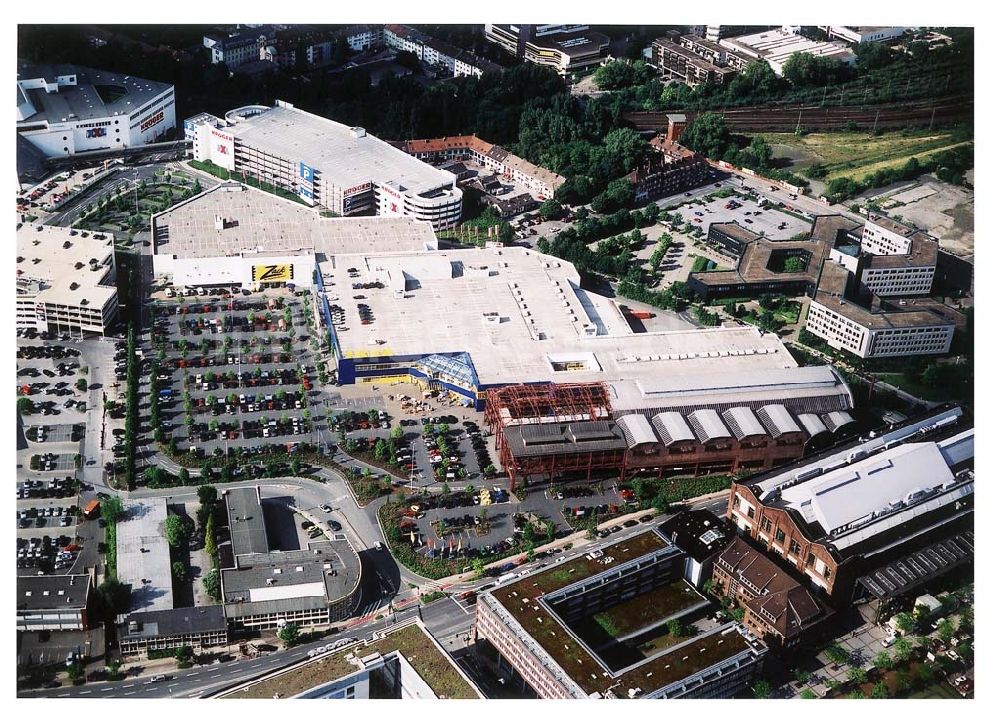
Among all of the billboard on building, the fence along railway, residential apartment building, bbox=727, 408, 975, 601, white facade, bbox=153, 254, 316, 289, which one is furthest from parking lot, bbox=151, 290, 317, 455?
the fence along railway

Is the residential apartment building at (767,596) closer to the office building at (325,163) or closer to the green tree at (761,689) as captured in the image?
the green tree at (761,689)

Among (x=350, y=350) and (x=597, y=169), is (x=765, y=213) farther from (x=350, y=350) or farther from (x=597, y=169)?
(x=350, y=350)

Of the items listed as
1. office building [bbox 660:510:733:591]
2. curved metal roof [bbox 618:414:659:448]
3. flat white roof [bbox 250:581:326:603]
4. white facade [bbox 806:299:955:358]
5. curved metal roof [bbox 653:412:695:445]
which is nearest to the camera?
flat white roof [bbox 250:581:326:603]

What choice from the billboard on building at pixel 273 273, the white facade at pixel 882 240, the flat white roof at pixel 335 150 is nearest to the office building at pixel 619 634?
the billboard on building at pixel 273 273

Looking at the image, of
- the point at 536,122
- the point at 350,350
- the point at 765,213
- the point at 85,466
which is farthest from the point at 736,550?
the point at 536,122

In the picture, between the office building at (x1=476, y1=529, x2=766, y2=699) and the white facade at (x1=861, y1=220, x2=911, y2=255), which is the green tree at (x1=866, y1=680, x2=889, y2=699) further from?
the white facade at (x1=861, y1=220, x2=911, y2=255)

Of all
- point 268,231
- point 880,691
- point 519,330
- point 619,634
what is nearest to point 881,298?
point 519,330
